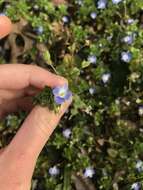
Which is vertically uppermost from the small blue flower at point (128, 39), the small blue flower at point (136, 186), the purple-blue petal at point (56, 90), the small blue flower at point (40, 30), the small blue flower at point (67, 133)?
the small blue flower at point (40, 30)

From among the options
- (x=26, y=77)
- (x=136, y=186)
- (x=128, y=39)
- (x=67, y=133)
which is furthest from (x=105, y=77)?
(x=26, y=77)

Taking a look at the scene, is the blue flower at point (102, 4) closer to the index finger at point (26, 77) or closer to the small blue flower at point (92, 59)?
the small blue flower at point (92, 59)

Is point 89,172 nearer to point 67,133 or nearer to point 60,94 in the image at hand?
point 67,133

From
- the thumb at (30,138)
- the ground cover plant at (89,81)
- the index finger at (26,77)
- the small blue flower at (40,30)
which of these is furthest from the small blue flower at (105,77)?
the thumb at (30,138)

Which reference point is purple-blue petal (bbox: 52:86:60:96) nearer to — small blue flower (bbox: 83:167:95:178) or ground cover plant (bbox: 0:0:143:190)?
ground cover plant (bbox: 0:0:143:190)

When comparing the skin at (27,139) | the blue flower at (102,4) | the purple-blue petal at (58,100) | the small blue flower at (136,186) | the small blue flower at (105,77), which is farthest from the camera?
the blue flower at (102,4)

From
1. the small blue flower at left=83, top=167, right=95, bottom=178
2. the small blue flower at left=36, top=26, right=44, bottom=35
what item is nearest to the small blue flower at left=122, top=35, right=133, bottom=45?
the small blue flower at left=36, top=26, right=44, bottom=35

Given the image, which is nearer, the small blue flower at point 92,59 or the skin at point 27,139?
the skin at point 27,139
